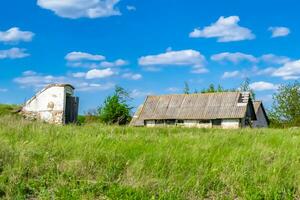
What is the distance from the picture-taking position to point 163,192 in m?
6.07

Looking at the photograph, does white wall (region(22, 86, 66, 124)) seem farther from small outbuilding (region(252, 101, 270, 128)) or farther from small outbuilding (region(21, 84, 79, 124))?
small outbuilding (region(252, 101, 270, 128))

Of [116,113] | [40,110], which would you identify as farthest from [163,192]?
[116,113]

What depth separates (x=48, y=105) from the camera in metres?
22.1

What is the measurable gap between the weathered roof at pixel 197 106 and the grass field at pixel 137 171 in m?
36.6

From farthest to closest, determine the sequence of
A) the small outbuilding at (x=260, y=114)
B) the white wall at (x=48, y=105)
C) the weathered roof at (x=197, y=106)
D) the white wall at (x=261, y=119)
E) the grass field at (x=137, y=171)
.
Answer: the small outbuilding at (x=260, y=114), the white wall at (x=261, y=119), the weathered roof at (x=197, y=106), the white wall at (x=48, y=105), the grass field at (x=137, y=171)

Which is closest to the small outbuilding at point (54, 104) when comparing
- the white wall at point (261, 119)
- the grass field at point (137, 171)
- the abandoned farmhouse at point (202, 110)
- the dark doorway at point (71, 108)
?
the dark doorway at point (71, 108)

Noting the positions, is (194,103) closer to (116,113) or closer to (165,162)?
(116,113)

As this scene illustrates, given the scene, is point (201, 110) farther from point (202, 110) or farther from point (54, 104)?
point (54, 104)

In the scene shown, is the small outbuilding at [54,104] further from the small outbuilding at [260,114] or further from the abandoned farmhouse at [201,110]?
the small outbuilding at [260,114]

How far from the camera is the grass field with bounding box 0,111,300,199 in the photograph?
6090mm

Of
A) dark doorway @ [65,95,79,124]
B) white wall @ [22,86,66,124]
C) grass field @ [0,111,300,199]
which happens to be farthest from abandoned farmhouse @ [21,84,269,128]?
grass field @ [0,111,300,199]

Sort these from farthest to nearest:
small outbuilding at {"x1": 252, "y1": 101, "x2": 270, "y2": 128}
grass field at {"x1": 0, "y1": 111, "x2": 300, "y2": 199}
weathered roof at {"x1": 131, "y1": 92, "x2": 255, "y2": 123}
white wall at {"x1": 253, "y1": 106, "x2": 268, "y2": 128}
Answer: small outbuilding at {"x1": 252, "y1": 101, "x2": 270, "y2": 128}
white wall at {"x1": 253, "y1": 106, "x2": 268, "y2": 128}
weathered roof at {"x1": 131, "y1": 92, "x2": 255, "y2": 123}
grass field at {"x1": 0, "y1": 111, "x2": 300, "y2": 199}

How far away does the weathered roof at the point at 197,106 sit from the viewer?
44.8m

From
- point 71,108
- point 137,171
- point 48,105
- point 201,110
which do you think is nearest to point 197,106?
point 201,110
